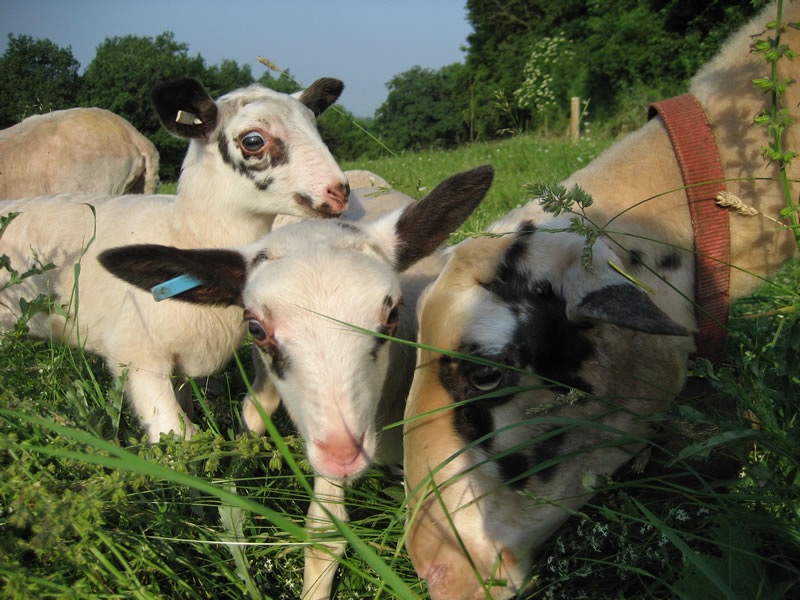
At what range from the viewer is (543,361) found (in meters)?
2.17

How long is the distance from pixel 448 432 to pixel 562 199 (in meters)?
0.85

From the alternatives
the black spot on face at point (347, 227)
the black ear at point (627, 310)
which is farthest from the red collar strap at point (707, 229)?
the black spot on face at point (347, 227)

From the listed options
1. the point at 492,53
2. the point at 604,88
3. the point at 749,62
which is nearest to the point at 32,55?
the point at 749,62

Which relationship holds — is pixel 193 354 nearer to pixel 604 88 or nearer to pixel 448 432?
pixel 448 432

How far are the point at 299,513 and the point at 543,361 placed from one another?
1199 millimetres

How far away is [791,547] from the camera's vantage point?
167cm

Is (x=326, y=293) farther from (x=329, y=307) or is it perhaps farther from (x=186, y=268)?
(x=186, y=268)

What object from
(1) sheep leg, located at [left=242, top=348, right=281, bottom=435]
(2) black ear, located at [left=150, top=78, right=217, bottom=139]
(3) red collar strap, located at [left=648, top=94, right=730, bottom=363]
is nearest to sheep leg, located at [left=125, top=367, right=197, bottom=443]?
(1) sheep leg, located at [left=242, top=348, right=281, bottom=435]

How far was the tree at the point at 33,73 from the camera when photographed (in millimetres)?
12117

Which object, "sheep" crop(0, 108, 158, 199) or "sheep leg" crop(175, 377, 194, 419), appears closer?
"sheep leg" crop(175, 377, 194, 419)

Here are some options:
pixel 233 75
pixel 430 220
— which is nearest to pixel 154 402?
pixel 430 220

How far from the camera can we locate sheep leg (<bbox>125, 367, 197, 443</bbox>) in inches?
126

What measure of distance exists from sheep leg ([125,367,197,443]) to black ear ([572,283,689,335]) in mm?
2088

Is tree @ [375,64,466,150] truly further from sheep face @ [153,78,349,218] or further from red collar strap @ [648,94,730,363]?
red collar strap @ [648,94,730,363]
